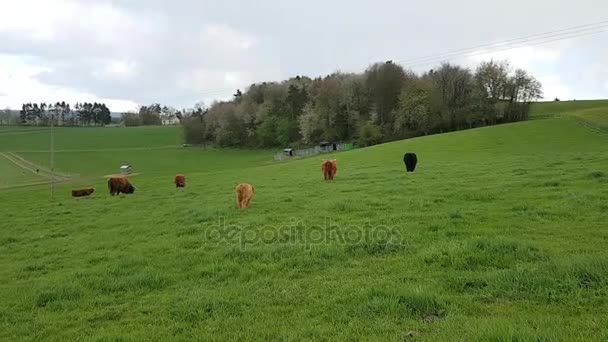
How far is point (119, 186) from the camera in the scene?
28281 millimetres

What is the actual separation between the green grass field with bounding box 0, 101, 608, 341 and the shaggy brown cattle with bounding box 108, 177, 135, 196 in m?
9.87

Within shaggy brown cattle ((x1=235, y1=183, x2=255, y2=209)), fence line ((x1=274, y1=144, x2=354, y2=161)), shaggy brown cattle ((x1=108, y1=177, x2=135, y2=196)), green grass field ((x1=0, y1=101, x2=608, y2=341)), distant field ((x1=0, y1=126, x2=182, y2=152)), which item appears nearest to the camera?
green grass field ((x1=0, y1=101, x2=608, y2=341))

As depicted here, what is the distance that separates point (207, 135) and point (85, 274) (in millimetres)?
113312

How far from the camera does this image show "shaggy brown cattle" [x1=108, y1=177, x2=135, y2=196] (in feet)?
92.1

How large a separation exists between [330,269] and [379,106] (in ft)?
270

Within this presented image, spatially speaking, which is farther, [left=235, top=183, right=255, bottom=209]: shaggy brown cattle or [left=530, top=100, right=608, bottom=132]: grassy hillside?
[left=530, top=100, right=608, bottom=132]: grassy hillside

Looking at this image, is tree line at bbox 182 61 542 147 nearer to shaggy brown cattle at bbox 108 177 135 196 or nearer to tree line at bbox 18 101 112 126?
shaggy brown cattle at bbox 108 177 135 196

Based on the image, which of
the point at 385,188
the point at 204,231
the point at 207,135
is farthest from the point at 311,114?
the point at 204,231

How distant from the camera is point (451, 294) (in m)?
6.57

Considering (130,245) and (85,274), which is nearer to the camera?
(85,274)

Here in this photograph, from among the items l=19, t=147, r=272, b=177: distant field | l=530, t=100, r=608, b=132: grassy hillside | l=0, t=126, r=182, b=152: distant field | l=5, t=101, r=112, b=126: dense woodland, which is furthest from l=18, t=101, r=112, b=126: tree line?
l=530, t=100, r=608, b=132: grassy hillside

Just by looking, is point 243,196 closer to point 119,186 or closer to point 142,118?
point 119,186

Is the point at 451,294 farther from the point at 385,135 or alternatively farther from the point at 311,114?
the point at 311,114

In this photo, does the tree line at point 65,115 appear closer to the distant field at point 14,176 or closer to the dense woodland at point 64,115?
the dense woodland at point 64,115
